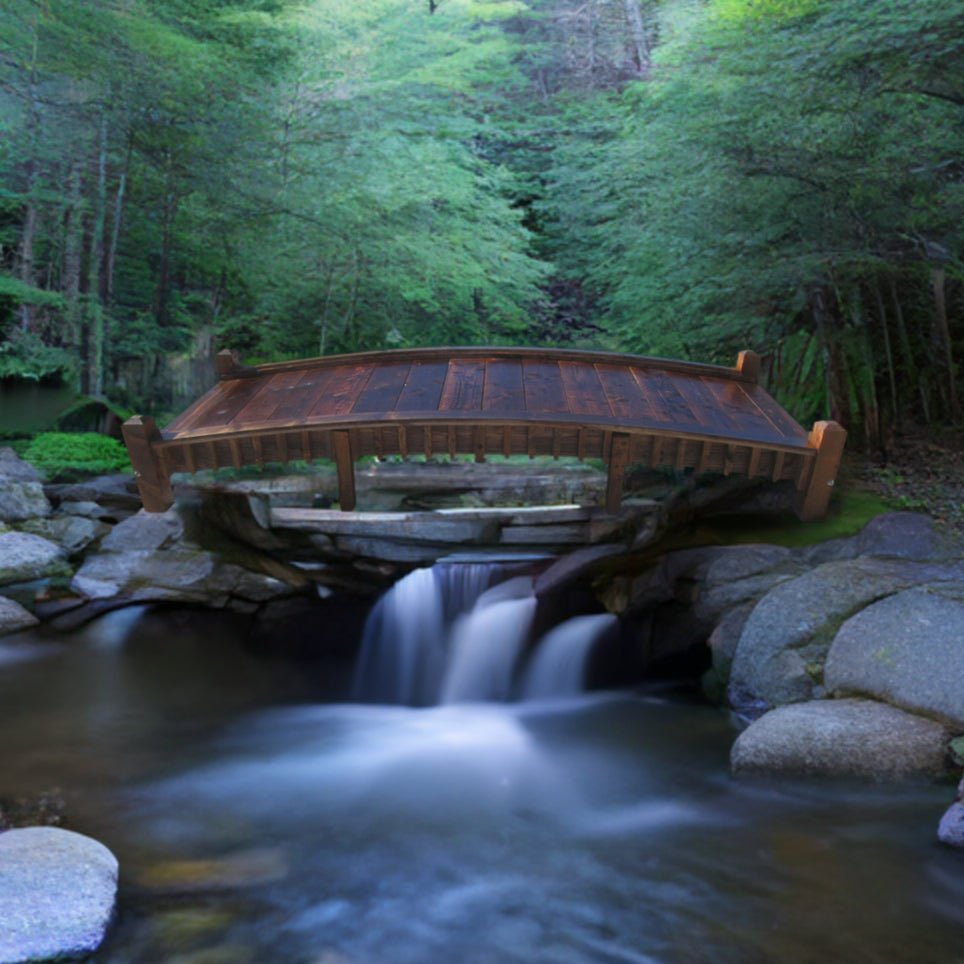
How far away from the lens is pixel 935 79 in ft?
24.5

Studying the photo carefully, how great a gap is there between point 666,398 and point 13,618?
701 cm

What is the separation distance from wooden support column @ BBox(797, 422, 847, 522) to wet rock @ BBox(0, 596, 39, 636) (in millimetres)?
7439

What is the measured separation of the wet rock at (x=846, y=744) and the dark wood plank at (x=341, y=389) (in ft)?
11.7

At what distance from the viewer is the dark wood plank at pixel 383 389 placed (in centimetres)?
449

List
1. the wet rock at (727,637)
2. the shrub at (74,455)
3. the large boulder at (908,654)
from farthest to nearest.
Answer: the shrub at (74,455) → the wet rock at (727,637) → the large boulder at (908,654)

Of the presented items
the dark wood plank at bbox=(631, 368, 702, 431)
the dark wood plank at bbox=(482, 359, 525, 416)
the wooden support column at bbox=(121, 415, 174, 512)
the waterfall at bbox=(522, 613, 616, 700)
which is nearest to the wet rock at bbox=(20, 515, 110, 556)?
the waterfall at bbox=(522, 613, 616, 700)

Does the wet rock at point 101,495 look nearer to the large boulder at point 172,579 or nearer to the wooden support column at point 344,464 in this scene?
the large boulder at point 172,579

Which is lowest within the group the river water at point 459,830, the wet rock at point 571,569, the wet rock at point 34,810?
the river water at point 459,830

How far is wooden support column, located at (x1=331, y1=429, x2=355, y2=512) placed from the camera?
4.63 meters

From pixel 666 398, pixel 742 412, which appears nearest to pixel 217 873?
pixel 666 398

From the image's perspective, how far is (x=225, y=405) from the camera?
4910 millimetres

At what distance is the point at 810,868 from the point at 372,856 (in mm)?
2441

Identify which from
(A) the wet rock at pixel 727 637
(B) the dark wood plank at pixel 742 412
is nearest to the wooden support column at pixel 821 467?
(B) the dark wood plank at pixel 742 412

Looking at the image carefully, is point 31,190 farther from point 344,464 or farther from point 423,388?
point 423,388
